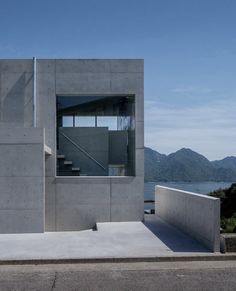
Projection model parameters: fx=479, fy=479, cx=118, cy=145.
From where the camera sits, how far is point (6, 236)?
13219mm

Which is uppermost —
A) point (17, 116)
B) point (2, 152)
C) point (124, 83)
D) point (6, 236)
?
point (124, 83)

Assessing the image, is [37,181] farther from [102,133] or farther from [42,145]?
[102,133]

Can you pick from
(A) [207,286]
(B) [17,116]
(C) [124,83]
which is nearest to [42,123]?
(B) [17,116]

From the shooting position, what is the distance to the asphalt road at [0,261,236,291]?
26.3 feet

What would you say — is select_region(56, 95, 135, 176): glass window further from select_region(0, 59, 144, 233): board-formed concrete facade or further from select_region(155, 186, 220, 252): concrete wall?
select_region(155, 186, 220, 252): concrete wall

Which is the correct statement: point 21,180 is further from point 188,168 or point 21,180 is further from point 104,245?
point 188,168

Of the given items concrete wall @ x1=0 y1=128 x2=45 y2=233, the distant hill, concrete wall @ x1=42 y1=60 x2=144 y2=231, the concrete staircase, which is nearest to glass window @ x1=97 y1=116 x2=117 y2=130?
concrete wall @ x1=42 y1=60 x2=144 y2=231

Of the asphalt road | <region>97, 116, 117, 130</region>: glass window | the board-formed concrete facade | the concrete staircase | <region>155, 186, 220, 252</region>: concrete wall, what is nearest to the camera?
the asphalt road

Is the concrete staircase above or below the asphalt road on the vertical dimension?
above

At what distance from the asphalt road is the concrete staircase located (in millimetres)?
6933

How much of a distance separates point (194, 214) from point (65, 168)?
5604 millimetres

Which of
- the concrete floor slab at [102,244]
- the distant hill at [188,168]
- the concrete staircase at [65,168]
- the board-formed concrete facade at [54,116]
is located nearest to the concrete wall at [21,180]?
the concrete floor slab at [102,244]

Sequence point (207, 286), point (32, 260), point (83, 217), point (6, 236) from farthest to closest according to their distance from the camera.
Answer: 1. point (83, 217)
2. point (6, 236)
3. point (32, 260)
4. point (207, 286)

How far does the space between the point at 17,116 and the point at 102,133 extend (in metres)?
2.98
